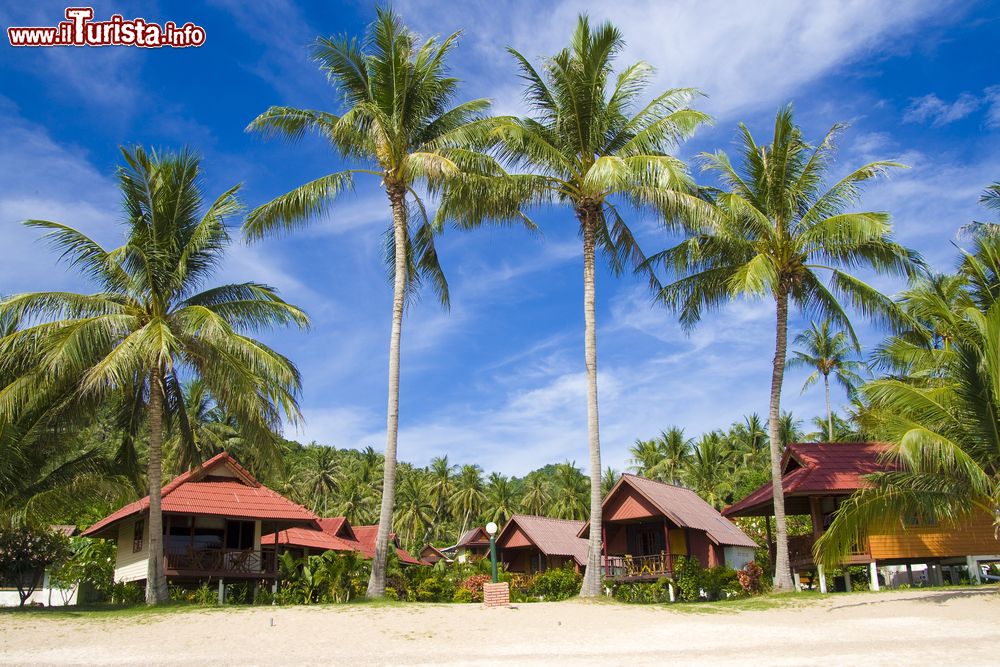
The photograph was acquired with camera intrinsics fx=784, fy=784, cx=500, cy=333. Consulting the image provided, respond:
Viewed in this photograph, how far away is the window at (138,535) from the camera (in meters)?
25.6

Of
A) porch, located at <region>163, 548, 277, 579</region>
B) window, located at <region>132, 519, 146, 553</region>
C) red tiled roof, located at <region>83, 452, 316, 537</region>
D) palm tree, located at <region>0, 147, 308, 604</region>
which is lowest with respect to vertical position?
porch, located at <region>163, 548, 277, 579</region>

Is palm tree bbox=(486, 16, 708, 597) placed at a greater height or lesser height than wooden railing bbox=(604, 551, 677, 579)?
greater

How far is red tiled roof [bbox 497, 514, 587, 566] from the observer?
38906 mm

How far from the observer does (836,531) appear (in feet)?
53.7

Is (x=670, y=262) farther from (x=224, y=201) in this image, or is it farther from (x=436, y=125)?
(x=224, y=201)

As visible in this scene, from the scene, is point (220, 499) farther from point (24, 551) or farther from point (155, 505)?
point (155, 505)

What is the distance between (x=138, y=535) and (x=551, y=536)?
68.3 ft

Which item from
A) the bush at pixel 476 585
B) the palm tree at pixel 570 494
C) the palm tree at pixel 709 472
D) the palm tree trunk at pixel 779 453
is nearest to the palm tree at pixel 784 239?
the palm tree trunk at pixel 779 453

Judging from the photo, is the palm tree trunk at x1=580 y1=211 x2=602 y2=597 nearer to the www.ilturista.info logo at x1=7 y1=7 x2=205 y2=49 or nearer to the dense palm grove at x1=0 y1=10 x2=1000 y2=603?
the dense palm grove at x1=0 y1=10 x2=1000 y2=603

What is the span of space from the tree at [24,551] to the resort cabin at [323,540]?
7670mm

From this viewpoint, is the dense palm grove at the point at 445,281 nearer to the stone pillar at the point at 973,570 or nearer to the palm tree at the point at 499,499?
the stone pillar at the point at 973,570

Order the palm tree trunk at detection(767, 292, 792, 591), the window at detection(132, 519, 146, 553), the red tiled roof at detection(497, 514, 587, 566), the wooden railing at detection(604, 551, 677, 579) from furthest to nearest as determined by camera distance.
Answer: the red tiled roof at detection(497, 514, 587, 566) < the wooden railing at detection(604, 551, 677, 579) < the window at detection(132, 519, 146, 553) < the palm tree trunk at detection(767, 292, 792, 591)

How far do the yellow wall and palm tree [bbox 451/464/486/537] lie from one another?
157 feet

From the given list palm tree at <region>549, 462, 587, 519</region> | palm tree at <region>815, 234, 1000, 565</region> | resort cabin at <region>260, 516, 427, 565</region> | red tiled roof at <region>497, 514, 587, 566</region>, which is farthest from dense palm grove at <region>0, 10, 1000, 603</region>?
palm tree at <region>549, 462, 587, 519</region>
